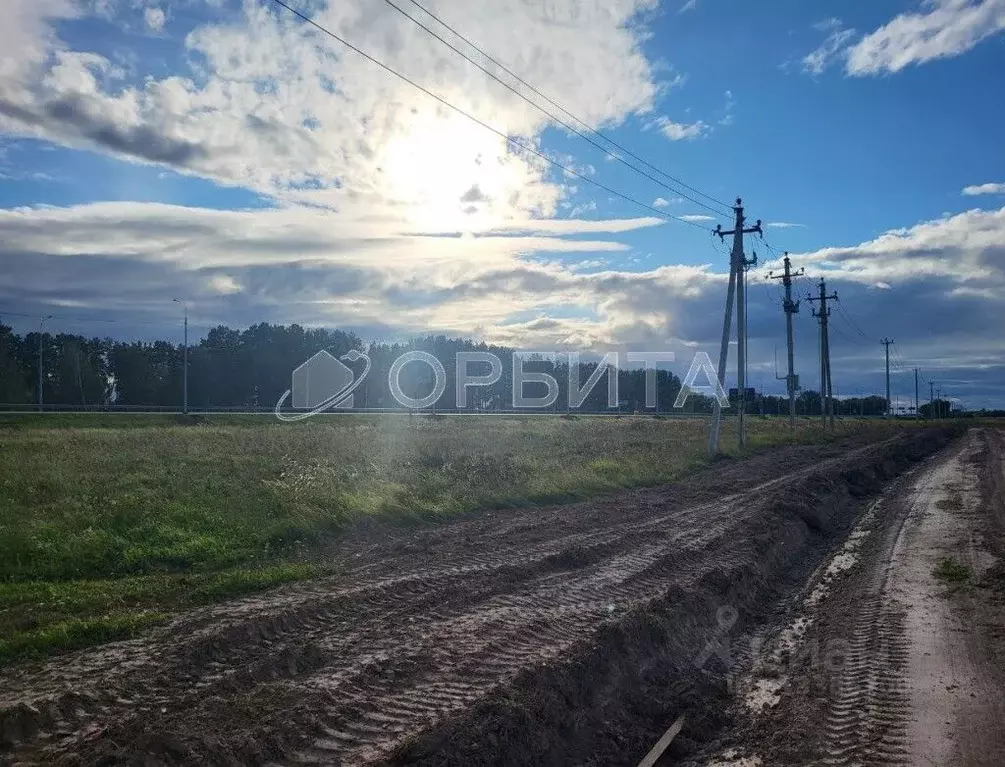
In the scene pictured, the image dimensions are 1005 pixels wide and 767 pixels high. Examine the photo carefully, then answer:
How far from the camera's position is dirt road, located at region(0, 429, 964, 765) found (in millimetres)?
5258

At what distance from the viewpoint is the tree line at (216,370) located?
84062 mm

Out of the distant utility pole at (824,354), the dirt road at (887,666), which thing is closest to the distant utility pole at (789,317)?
the distant utility pole at (824,354)

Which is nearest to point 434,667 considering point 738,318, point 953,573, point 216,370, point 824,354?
point 953,573

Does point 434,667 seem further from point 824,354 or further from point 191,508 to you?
point 824,354

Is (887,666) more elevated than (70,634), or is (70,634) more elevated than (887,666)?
(70,634)

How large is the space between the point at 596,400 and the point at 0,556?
117 m

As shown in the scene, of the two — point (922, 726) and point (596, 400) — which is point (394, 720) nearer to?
point (922, 726)

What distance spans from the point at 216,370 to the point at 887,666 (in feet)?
312

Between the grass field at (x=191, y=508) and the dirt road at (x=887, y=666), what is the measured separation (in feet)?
18.8

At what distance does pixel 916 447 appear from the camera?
4425cm

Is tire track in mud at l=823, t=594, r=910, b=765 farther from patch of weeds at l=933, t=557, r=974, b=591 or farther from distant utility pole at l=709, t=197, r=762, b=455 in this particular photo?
distant utility pole at l=709, t=197, r=762, b=455

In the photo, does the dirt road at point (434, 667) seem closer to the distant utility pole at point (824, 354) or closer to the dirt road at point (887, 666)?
the dirt road at point (887, 666)

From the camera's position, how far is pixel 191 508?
43.5 ft

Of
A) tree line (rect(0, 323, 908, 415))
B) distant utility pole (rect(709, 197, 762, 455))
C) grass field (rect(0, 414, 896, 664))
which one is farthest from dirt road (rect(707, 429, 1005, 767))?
tree line (rect(0, 323, 908, 415))
